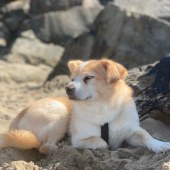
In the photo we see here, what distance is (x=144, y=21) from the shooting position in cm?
1019

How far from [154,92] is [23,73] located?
215 inches

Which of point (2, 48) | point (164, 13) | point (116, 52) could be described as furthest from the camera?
point (2, 48)

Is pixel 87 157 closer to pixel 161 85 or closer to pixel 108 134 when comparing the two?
pixel 108 134

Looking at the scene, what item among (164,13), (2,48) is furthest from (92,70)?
(2,48)

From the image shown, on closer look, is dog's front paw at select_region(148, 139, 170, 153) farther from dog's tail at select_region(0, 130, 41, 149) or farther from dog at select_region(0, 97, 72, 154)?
dog's tail at select_region(0, 130, 41, 149)

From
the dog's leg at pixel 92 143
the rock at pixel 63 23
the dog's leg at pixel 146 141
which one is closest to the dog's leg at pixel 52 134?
the dog's leg at pixel 92 143

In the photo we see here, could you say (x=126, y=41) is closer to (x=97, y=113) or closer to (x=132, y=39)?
(x=132, y=39)

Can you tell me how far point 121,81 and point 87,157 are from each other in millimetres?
904

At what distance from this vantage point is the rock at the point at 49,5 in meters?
13.0

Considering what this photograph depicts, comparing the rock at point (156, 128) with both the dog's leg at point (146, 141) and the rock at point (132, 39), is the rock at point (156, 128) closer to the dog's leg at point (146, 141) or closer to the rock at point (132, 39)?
the dog's leg at point (146, 141)

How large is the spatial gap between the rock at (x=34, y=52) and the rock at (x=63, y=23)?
0.30 m

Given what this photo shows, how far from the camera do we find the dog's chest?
194 inches

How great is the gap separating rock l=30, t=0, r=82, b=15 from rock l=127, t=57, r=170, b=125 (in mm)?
6959

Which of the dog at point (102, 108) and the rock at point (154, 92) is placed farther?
the rock at point (154, 92)
